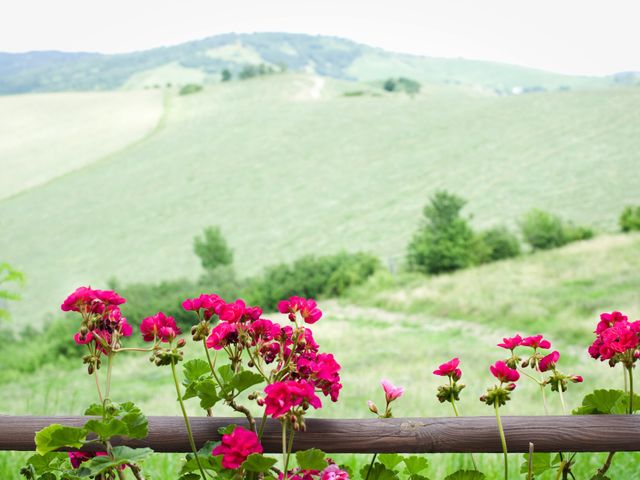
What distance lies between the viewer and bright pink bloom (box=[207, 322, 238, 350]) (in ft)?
5.59

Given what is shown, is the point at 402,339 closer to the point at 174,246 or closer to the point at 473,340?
the point at 473,340

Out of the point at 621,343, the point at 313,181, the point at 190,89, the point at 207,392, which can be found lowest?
the point at 313,181

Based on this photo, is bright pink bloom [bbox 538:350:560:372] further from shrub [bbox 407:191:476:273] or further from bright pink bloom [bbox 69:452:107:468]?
shrub [bbox 407:191:476:273]

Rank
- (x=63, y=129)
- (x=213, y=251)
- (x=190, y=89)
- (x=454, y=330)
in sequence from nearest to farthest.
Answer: (x=454, y=330) < (x=213, y=251) < (x=63, y=129) < (x=190, y=89)

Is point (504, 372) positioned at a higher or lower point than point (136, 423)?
higher

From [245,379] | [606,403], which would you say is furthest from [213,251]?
[245,379]

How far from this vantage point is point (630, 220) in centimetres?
2141

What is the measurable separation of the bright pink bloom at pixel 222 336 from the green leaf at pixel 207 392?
103mm

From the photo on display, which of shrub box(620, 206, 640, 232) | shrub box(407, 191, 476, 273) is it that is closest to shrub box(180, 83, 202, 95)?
shrub box(407, 191, 476, 273)

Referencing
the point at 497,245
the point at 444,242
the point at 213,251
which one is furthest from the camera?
the point at 213,251

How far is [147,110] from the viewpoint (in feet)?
177

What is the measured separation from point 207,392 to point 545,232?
20008 millimetres

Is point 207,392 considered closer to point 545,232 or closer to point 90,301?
point 90,301

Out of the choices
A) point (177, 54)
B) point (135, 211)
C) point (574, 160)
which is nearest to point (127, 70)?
point (177, 54)
